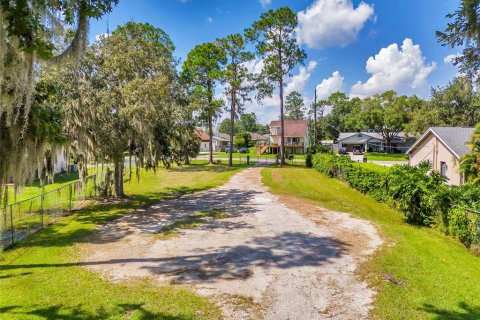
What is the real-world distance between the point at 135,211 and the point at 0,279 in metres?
6.67

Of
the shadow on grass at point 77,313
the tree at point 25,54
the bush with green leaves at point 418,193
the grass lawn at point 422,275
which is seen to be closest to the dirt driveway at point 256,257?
the grass lawn at point 422,275

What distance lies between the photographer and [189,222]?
11.6m

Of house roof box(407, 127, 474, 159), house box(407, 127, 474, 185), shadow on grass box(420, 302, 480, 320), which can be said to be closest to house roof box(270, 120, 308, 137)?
house box(407, 127, 474, 185)

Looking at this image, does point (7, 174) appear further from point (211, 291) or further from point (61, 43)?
point (211, 291)

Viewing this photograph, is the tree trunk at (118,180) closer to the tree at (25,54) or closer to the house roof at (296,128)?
the tree at (25,54)

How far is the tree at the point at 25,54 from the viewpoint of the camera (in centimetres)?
395

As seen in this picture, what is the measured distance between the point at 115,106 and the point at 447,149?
20575 millimetres

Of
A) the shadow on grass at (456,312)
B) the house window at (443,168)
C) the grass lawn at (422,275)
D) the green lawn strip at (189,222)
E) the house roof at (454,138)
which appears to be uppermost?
the house roof at (454,138)

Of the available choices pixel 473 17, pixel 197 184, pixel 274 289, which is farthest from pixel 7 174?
pixel 197 184

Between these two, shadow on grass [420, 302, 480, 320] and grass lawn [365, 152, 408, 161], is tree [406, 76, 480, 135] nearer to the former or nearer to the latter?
grass lawn [365, 152, 408, 161]

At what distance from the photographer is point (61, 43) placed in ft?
16.1

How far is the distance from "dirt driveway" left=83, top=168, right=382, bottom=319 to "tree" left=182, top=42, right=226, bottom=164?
67.9 ft

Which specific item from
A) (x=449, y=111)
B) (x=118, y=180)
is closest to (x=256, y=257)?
(x=118, y=180)

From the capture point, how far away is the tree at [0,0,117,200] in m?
3.95
